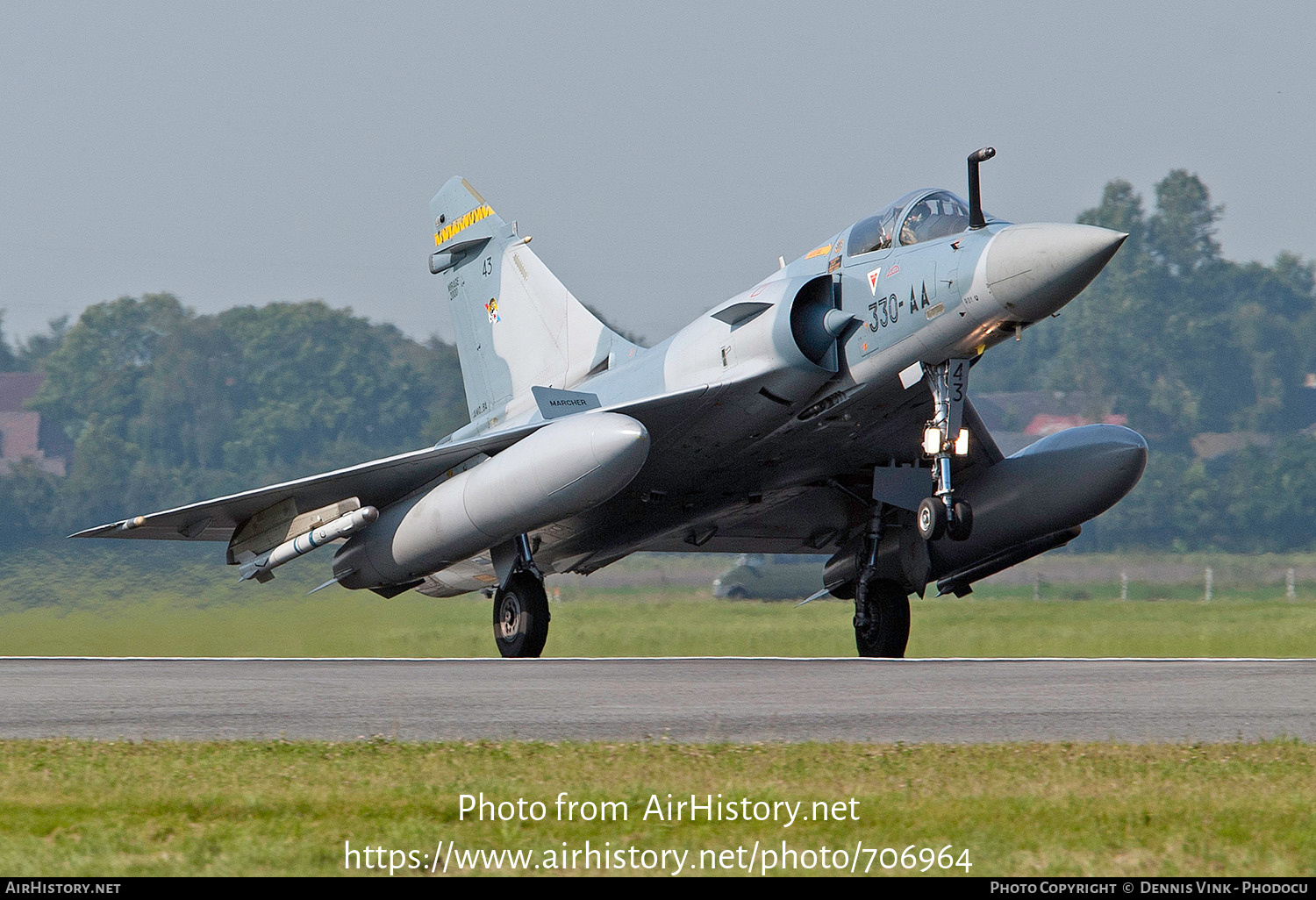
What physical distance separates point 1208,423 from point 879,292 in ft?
181

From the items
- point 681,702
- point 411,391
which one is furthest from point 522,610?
point 411,391

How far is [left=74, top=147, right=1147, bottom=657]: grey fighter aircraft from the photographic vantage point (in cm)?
1176

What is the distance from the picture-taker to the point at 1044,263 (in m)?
11.0

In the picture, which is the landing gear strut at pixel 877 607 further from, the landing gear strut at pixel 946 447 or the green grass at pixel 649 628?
the green grass at pixel 649 628

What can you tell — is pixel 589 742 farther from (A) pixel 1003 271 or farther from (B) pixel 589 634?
(B) pixel 589 634

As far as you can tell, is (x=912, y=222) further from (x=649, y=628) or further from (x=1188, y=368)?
(x=1188, y=368)

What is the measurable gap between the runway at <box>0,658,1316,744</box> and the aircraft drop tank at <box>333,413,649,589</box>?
135 centimetres

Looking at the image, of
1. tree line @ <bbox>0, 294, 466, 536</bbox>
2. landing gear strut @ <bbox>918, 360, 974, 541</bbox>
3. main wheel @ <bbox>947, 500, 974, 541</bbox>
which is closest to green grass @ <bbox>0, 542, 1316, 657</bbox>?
landing gear strut @ <bbox>918, 360, 974, 541</bbox>

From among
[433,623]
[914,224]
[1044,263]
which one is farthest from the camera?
[433,623]

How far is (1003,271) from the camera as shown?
11188 millimetres

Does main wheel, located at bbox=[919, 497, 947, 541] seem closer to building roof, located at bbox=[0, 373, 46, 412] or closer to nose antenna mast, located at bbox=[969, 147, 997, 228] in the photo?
nose antenna mast, located at bbox=[969, 147, 997, 228]

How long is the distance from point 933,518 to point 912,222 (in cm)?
236

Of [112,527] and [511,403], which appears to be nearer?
[112,527]

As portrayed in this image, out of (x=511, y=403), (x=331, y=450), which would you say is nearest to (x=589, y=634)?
(x=511, y=403)
